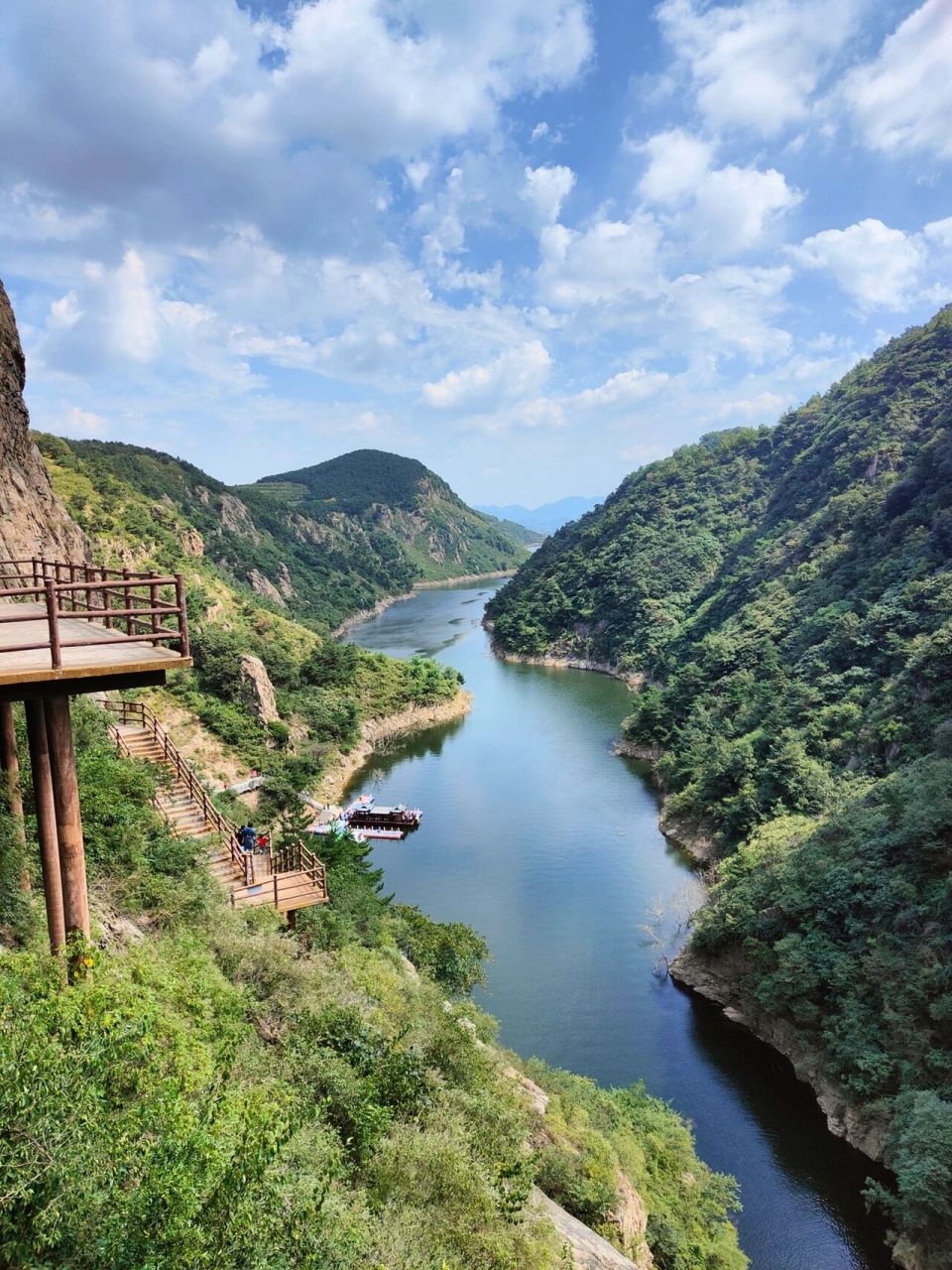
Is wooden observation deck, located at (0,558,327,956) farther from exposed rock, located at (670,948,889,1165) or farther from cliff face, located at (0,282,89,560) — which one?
exposed rock, located at (670,948,889,1165)

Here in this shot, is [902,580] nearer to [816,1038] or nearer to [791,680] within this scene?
[791,680]

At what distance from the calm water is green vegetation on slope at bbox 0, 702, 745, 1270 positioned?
2.62 metres

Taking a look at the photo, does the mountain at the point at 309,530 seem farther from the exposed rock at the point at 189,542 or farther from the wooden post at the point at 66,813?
the wooden post at the point at 66,813

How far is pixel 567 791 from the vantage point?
4109cm

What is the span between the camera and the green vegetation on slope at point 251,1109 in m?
4.45

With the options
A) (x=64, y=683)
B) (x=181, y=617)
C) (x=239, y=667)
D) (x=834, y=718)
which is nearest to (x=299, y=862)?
(x=181, y=617)

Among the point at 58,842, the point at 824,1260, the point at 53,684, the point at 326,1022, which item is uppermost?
the point at 53,684

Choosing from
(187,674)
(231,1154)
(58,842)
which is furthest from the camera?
(187,674)

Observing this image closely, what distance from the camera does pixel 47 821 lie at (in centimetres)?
640

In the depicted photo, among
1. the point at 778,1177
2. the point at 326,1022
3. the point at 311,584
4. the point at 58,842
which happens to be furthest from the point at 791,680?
the point at 311,584

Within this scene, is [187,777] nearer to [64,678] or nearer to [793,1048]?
[64,678]

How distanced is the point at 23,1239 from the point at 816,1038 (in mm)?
21723

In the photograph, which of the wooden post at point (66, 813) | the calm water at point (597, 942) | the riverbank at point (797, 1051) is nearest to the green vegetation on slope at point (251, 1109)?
the wooden post at point (66, 813)

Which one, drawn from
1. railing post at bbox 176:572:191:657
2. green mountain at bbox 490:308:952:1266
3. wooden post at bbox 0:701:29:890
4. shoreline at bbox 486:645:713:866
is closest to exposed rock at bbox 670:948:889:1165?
green mountain at bbox 490:308:952:1266
